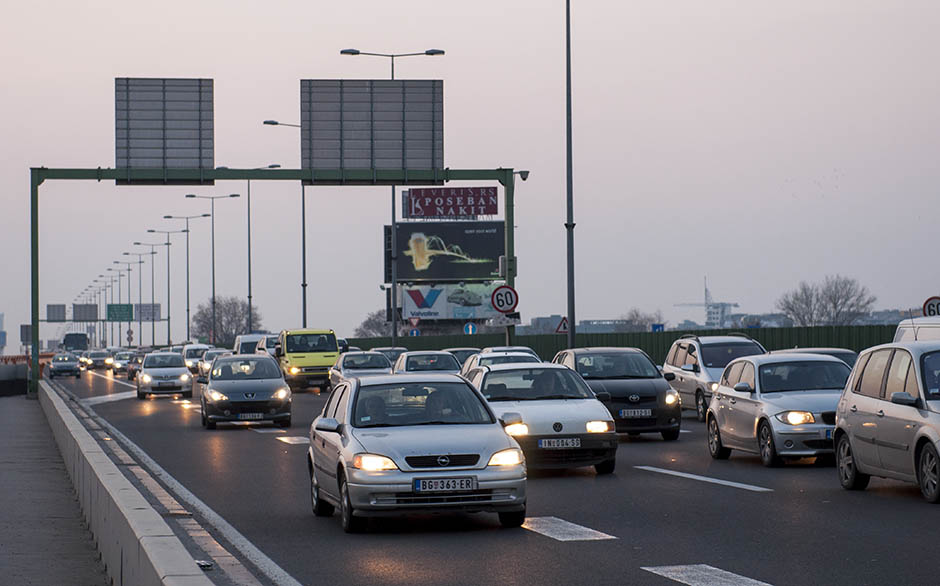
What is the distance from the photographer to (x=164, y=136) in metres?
45.2

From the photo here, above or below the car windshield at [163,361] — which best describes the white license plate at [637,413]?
below

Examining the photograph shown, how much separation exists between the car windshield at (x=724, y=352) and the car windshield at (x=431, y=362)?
6.50m

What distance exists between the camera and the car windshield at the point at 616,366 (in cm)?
2499

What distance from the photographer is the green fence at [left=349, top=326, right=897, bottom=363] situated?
43141 millimetres

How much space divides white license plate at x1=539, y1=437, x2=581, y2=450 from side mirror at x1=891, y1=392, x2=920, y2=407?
14.6 ft

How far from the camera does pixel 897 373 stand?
14875 millimetres

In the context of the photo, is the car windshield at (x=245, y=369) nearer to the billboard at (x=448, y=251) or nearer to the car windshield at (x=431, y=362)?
the car windshield at (x=431, y=362)

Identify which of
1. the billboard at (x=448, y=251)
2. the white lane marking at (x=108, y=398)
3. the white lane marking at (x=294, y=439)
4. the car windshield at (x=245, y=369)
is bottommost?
the white lane marking at (x=108, y=398)

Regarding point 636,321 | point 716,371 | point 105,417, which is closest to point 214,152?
point 105,417

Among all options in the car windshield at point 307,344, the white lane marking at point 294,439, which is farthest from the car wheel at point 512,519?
the car windshield at point 307,344

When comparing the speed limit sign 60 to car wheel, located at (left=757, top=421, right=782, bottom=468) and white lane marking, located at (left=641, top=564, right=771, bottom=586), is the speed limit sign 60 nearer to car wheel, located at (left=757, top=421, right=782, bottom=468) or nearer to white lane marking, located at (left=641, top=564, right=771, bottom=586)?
car wheel, located at (left=757, top=421, right=782, bottom=468)

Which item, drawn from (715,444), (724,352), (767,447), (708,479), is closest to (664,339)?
(724,352)

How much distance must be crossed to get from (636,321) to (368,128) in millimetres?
128353

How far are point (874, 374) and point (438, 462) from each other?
5271 millimetres
